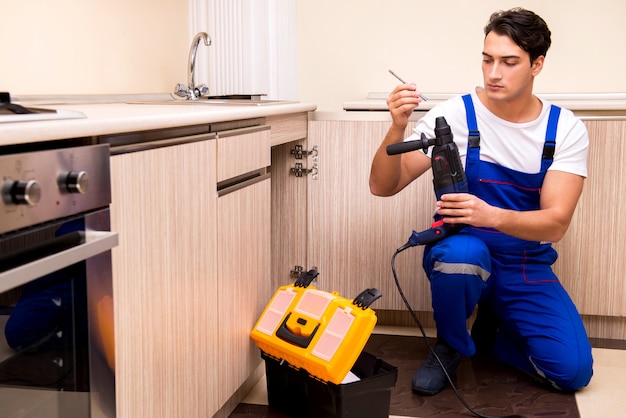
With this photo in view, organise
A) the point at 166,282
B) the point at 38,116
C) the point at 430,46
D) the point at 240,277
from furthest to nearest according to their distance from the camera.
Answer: the point at 430,46 → the point at 240,277 → the point at 166,282 → the point at 38,116

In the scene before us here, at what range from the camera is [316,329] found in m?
2.03

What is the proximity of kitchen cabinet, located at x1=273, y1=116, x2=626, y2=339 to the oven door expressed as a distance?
155 centimetres

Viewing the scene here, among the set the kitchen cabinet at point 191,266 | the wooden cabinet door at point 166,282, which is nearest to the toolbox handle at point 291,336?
the kitchen cabinet at point 191,266

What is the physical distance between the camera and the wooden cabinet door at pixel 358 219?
2.82 m

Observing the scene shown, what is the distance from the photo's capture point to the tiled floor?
2.23 m

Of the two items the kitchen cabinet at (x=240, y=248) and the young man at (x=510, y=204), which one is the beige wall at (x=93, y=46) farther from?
the young man at (x=510, y=204)

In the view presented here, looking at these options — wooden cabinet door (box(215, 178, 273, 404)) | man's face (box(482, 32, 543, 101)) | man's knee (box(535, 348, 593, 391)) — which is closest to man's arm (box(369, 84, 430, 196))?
man's face (box(482, 32, 543, 101))

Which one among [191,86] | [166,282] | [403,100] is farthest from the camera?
[191,86]

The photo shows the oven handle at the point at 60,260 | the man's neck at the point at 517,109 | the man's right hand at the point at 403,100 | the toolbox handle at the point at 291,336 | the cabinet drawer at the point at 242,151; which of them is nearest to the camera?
the oven handle at the point at 60,260

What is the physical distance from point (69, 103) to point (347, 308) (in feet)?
3.22

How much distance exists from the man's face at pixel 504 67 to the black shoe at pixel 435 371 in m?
0.80

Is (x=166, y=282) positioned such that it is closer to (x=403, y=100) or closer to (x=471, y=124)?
(x=403, y=100)

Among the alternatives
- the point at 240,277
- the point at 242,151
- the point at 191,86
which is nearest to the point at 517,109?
the point at 242,151

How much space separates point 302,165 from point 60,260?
1.73 m
